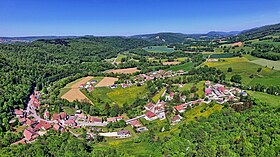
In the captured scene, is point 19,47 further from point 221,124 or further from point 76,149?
point 221,124

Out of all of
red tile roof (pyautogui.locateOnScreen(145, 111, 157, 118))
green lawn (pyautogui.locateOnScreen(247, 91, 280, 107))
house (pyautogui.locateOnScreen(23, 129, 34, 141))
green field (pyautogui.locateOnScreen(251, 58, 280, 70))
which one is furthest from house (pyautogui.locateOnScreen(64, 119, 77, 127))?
green field (pyautogui.locateOnScreen(251, 58, 280, 70))

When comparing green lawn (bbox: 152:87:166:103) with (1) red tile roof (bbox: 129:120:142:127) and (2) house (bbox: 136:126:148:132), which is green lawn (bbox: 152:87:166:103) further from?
(2) house (bbox: 136:126:148:132)

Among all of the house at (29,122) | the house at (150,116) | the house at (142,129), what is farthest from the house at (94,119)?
the house at (29,122)

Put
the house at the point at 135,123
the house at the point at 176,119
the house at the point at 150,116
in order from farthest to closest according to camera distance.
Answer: the house at the point at 150,116
the house at the point at 135,123
the house at the point at 176,119

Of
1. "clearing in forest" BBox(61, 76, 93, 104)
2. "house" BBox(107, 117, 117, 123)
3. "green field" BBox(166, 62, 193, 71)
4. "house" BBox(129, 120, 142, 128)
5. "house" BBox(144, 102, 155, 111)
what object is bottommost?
"house" BBox(129, 120, 142, 128)

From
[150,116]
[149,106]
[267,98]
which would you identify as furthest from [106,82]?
[267,98]

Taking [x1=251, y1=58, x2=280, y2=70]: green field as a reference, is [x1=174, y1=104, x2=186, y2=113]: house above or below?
below

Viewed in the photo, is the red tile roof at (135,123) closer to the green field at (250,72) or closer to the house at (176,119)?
the house at (176,119)
